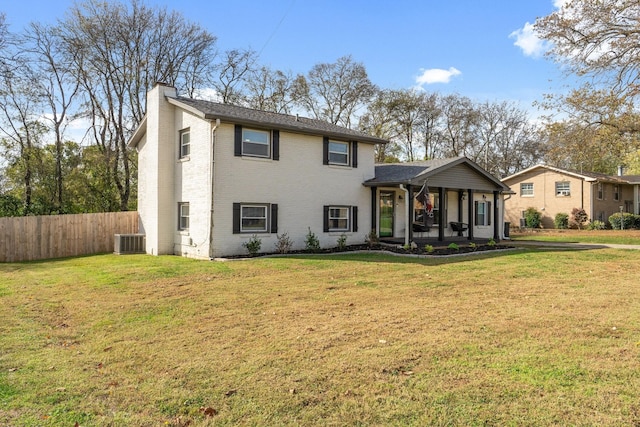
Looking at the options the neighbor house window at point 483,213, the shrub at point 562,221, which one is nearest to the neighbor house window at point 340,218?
the neighbor house window at point 483,213

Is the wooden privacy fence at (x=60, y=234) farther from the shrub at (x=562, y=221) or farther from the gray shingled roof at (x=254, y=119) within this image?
the shrub at (x=562, y=221)

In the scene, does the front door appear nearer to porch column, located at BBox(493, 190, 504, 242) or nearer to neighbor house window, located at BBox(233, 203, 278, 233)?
neighbor house window, located at BBox(233, 203, 278, 233)

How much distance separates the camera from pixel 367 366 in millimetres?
4488

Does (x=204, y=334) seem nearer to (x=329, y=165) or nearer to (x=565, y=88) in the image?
(x=329, y=165)

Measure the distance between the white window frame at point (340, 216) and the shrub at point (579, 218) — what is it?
2279 cm

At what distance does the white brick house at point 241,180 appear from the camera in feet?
47.8

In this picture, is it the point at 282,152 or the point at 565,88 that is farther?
the point at 565,88

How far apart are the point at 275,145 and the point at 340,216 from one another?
4.11 meters

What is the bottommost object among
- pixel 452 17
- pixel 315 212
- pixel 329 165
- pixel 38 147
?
pixel 315 212

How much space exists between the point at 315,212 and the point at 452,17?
8.29 m

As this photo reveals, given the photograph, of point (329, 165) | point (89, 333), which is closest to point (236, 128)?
point (329, 165)

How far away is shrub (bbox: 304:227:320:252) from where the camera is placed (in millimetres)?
16205

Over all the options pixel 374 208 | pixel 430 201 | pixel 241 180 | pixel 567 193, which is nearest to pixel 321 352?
pixel 241 180

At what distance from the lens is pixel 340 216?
58.0 ft
